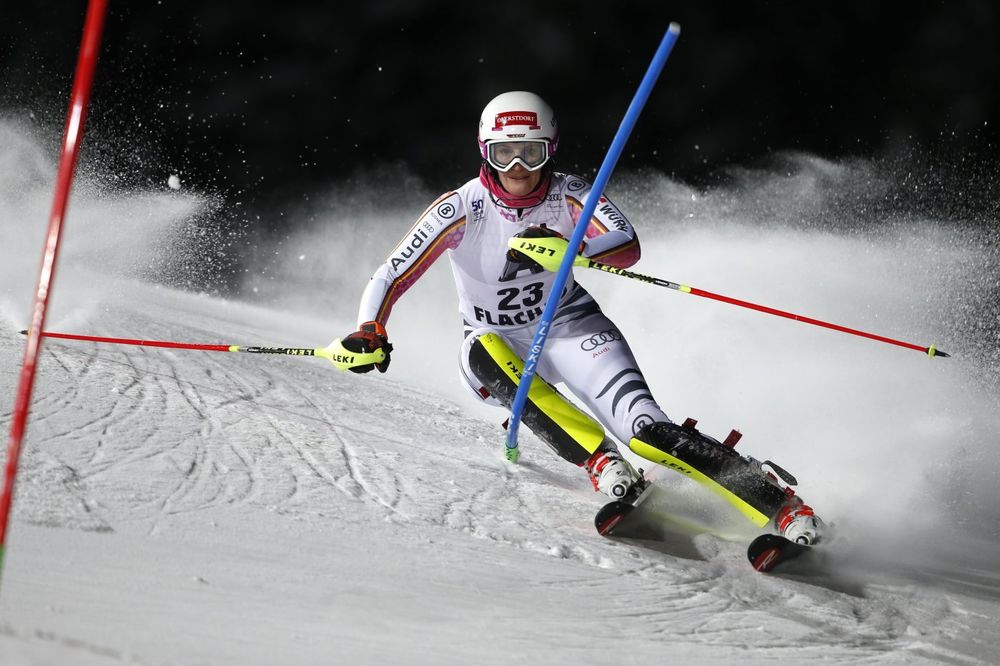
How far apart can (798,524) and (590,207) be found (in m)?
1.24

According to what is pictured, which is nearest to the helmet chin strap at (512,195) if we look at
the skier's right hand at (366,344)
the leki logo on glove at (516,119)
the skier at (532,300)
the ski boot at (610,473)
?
the skier at (532,300)

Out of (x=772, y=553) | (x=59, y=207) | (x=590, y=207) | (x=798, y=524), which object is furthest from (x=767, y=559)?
(x=59, y=207)

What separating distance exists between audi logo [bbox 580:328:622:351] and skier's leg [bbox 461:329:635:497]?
22 centimetres

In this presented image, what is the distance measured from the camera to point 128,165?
858 cm

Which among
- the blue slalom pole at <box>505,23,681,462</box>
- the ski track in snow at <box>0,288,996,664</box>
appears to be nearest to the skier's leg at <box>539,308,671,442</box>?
the blue slalom pole at <box>505,23,681,462</box>

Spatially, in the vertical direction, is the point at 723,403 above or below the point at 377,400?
above

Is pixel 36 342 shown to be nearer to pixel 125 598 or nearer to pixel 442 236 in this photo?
pixel 125 598

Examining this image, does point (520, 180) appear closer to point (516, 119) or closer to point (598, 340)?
point (516, 119)

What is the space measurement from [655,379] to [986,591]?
9.48 ft

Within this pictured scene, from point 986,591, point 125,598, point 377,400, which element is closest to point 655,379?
point 377,400

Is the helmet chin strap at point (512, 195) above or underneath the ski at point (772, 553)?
above

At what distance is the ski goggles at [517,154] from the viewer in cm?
357

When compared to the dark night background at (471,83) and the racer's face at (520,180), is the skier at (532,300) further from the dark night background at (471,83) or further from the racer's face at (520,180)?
the dark night background at (471,83)

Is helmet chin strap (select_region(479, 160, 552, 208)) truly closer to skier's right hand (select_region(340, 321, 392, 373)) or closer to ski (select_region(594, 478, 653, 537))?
skier's right hand (select_region(340, 321, 392, 373))
